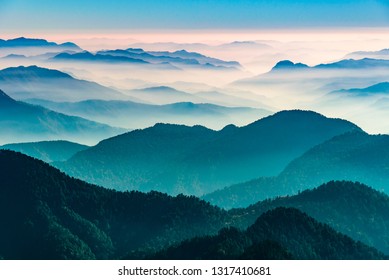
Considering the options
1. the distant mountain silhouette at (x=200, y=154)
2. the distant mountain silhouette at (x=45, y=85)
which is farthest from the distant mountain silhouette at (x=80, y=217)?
the distant mountain silhouette at (x=45, y=85)

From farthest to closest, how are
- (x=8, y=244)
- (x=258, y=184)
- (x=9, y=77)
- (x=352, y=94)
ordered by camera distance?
1. (x=9, y=77)
2. (x=352, y=94)
3. (x=258, y=184)
4. (x=8, y=244)

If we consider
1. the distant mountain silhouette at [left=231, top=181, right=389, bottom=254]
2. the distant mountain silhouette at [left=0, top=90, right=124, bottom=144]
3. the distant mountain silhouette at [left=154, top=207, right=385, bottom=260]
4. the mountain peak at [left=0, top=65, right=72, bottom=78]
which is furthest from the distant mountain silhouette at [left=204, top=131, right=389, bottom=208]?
the mountain peak at [left=0, top=65, right=72, bottom=78]

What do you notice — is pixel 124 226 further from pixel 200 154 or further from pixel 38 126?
pixel 38 126

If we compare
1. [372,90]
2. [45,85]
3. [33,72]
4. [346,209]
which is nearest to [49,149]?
[346,209]

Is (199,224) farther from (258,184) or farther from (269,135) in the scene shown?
(269,135)

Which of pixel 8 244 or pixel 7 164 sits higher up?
pixel 7 164

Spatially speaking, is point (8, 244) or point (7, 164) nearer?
point (8, 244)

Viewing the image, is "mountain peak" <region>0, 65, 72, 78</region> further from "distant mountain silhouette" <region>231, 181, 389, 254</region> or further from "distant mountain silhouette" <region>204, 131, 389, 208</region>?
"distant mountain silhouette" <region>231, 181, 389, 254</region>
